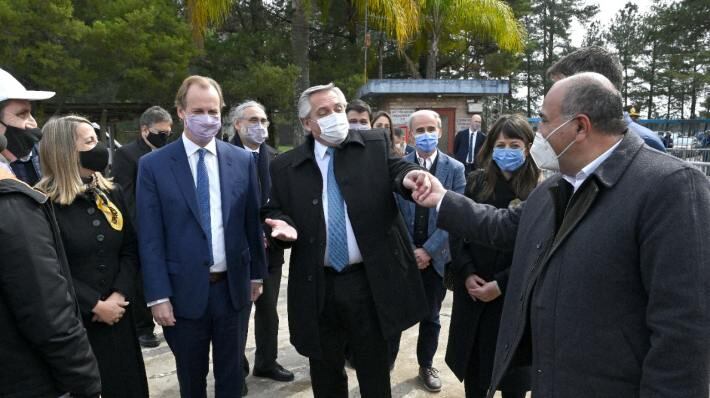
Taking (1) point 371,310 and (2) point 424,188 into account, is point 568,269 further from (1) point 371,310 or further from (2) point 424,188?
(1) point 371,310

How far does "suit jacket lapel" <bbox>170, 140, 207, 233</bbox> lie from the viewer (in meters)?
2.81

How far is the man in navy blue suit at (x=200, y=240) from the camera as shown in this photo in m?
2.80

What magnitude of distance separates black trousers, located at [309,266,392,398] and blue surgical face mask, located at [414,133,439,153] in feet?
4.91

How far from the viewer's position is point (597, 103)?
1.71m

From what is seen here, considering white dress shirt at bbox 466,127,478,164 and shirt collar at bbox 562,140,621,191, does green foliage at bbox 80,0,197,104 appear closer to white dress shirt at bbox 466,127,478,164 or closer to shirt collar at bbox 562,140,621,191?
white dress shirt at bbox 466,127,478,164

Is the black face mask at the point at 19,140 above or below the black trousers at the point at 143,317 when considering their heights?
above

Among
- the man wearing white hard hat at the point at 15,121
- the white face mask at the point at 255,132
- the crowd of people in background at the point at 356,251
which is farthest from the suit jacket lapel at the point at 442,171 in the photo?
the man wearing white hard hat at the point at 15,121

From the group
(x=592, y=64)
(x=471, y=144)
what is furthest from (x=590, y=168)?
(x=471, y=144)

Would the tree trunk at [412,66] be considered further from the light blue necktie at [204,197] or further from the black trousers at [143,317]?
the light blue necktie at [204,197]

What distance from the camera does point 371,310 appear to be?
2814 millimetres

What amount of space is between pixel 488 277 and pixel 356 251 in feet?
2.69

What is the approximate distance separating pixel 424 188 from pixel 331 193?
554mm

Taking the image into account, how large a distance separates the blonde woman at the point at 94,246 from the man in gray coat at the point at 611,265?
1.98 meters

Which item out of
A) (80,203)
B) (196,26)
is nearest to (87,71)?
(196,26)
